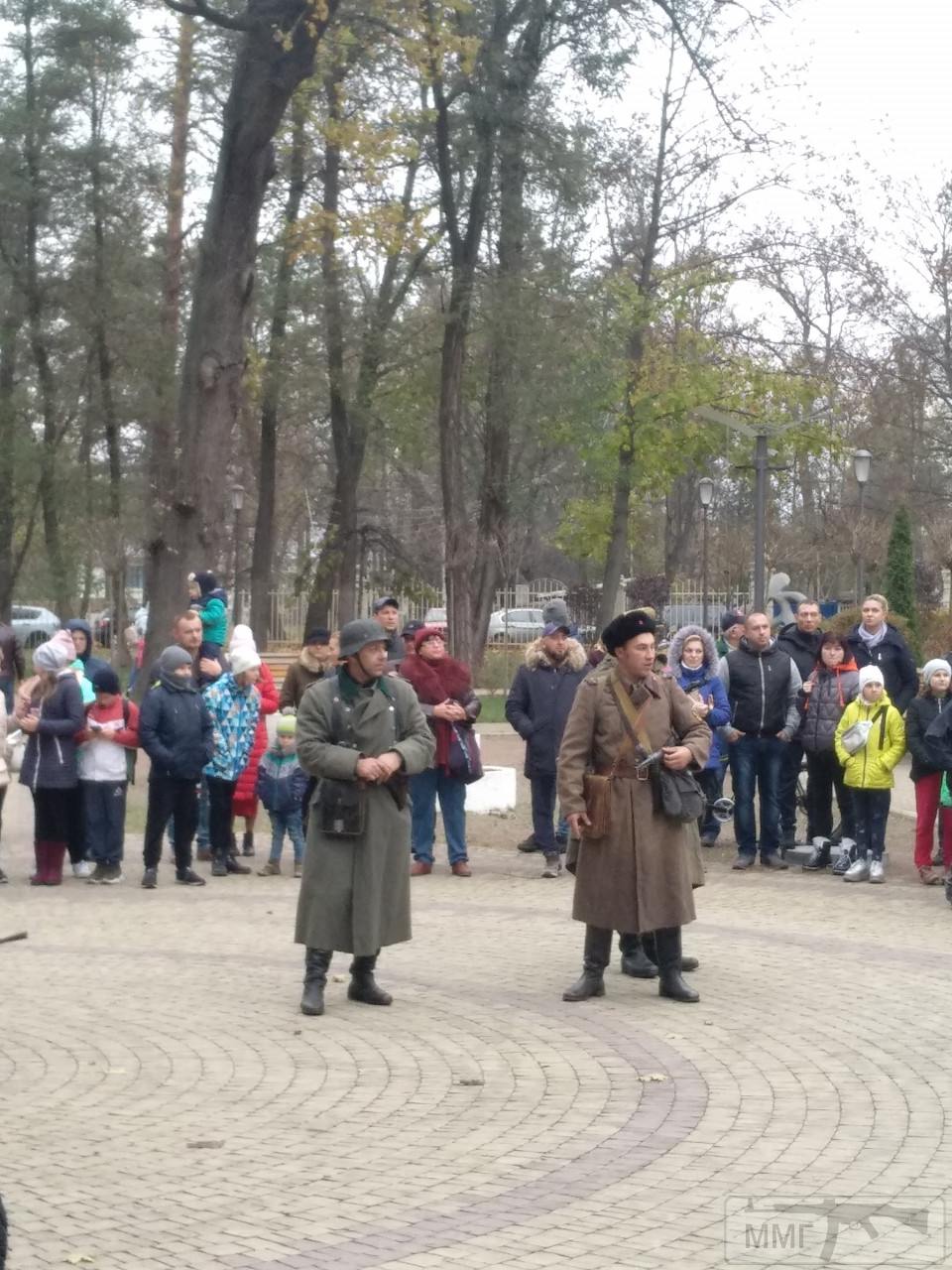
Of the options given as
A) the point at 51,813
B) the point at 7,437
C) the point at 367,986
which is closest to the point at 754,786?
the point at 51,813

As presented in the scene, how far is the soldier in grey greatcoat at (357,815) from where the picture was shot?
9.10m

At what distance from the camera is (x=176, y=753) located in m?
13.8

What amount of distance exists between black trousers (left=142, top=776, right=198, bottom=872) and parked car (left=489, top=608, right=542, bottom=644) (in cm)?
2640

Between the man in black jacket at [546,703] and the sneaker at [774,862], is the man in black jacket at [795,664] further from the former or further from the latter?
the man in black jacket at [546,703]

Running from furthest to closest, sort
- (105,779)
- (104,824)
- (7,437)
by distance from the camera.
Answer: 1. (7,437)
2. (104,824)
3. (105,779)

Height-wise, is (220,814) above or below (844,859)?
above

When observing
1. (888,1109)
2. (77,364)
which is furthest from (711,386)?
(888,1109)

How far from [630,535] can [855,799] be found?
30765 millimetres

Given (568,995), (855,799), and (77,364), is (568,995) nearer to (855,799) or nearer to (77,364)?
(855,799)

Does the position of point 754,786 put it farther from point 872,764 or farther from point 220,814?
point 220,814

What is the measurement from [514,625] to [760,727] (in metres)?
26.9

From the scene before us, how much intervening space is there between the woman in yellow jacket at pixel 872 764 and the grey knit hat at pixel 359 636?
613 centimetres

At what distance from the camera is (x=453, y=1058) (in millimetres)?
8078

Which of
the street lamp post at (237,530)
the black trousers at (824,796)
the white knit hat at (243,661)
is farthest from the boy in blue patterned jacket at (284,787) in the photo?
the street lamp post at (237,530)
